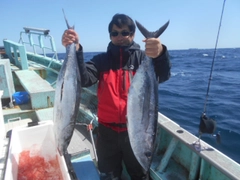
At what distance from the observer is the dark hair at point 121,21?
7.08ft

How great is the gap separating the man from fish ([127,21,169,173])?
0.23 metres

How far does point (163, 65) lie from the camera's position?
2055 millimetres

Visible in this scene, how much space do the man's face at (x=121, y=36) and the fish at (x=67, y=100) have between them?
54 centimetres

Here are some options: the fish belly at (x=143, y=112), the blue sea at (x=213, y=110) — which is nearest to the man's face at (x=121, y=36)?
the fish belly at (x=143, y=112)

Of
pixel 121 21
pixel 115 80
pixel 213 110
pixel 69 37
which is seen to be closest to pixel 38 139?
pixel 115 80

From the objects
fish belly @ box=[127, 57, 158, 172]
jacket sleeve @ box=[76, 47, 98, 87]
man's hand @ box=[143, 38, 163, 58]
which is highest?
man's hand @ box=[143, 38, 163, 58]

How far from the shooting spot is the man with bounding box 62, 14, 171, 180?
2.17 meters

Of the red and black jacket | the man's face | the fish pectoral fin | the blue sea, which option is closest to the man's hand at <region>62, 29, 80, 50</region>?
the red and black jacket

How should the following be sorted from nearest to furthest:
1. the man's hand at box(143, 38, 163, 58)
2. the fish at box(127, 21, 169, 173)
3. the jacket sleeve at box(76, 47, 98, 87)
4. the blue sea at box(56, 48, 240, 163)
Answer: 1. the man's hand at box(143, 38, 163, 58)
2. the fish at box(127, 21, 169, 173)
3. the jacket sleeve at box(76, 47, 98, 87)
4. the blue sea at box(56, 48, 240, 163)

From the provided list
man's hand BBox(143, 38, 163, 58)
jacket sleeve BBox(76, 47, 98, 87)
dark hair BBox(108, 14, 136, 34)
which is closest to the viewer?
man's hand BBox(143, 38, 163, 58)

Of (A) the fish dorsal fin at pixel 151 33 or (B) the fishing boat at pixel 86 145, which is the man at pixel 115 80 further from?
(B) the fishing boat at pixel 86 145

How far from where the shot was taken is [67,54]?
198 centimetres

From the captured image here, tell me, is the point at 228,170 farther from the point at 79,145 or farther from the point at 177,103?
the point at 177,103

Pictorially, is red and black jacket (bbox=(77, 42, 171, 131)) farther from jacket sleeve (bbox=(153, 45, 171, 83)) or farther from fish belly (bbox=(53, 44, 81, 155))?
fish belly (bbox=(53, 44, 81, 155))
